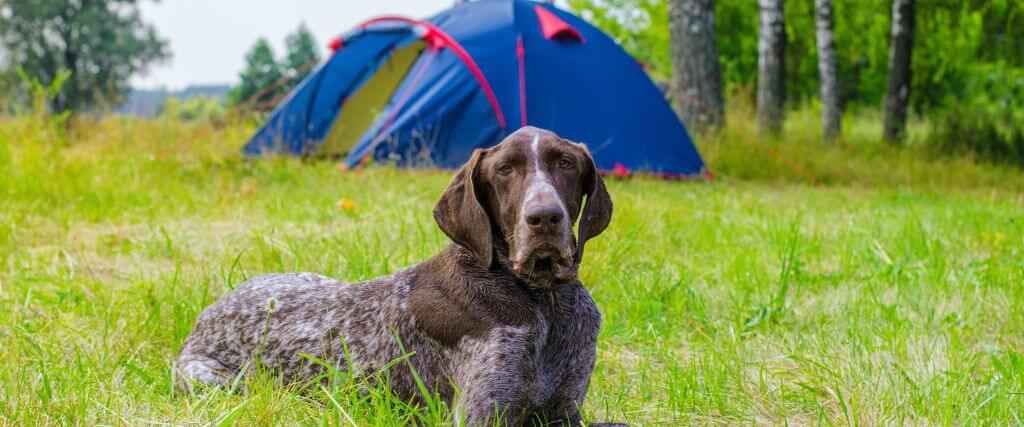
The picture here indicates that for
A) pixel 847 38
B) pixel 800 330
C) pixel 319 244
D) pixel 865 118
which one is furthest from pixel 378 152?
pixel 865 118

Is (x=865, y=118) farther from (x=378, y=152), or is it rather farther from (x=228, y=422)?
(x=228, y=422)

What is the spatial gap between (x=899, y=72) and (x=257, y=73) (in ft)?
163

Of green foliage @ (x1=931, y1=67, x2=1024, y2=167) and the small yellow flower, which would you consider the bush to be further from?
the small yellow flower

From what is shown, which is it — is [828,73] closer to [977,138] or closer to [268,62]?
[977,138]

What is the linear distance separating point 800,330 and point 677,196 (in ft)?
12.2

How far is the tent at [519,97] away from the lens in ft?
29.3

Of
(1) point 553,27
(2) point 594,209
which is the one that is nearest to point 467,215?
(2) point 594,209

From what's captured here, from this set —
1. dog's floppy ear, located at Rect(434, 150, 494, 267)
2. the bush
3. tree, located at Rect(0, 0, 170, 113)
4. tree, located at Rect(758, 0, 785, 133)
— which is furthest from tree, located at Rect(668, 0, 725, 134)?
tree, located at Rect(0, 0, 170, 113)

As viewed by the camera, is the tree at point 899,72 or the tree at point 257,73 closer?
the tree at point 899,72

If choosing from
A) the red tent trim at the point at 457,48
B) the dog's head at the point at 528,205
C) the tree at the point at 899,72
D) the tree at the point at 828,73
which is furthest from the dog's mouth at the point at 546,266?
the tree at the point at 899,72

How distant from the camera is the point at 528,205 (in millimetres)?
2357

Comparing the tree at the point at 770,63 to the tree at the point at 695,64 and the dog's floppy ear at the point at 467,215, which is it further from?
the dog's floppy ear at the point at 467,215

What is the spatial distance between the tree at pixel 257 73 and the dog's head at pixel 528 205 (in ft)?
176

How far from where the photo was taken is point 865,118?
103 ft
